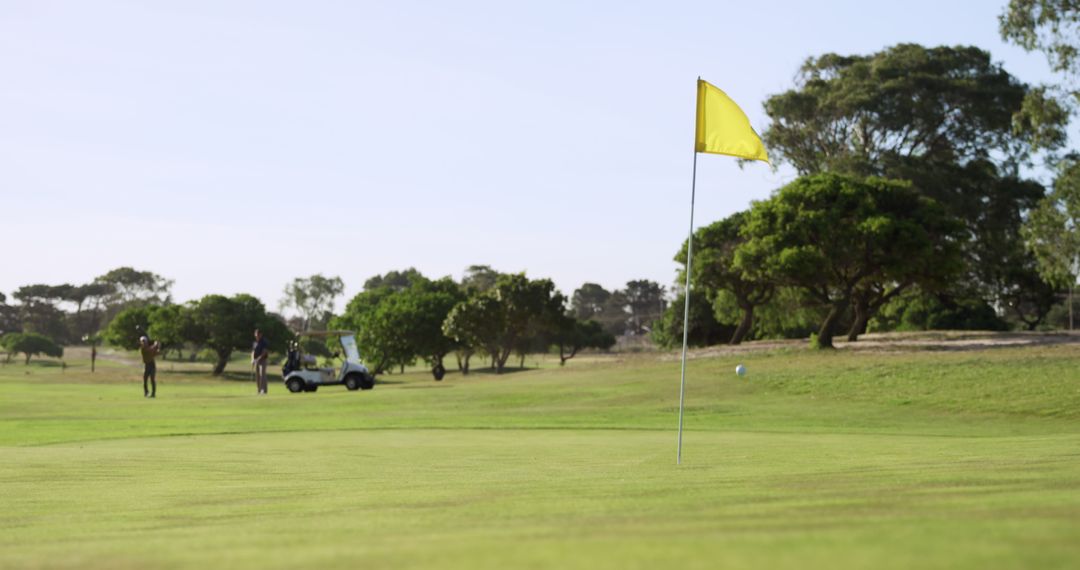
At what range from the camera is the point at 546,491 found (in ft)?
28.6

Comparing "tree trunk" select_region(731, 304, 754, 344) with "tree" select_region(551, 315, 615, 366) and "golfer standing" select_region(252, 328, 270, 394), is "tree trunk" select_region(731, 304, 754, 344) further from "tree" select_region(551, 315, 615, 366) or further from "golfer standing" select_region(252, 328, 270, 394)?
"tree" select_region(551, 315, 615, 366)

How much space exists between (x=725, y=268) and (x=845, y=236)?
11.4 m

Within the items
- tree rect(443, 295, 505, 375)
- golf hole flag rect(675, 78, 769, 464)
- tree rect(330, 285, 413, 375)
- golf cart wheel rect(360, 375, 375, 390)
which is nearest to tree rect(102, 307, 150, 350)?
tree rect(330, 285, 413, 375)

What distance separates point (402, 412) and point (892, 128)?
39.2 metres

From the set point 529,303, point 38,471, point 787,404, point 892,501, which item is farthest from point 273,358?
point 892,501

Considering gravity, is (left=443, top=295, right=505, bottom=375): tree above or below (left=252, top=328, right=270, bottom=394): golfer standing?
above

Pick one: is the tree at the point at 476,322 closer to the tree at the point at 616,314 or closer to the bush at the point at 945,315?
the bush at the point at 945,315

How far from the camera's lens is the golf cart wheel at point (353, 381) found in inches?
1893

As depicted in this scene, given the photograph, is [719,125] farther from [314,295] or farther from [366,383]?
[314,295]

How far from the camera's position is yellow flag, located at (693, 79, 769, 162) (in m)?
15.0

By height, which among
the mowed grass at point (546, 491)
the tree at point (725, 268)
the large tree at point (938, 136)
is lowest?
the mowed grass at point (546, 491)

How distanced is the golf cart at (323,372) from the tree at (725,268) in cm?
1818

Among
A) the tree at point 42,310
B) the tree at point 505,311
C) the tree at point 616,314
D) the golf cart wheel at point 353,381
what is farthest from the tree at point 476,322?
the tree at point 616,314

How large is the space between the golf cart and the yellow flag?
34.1m
